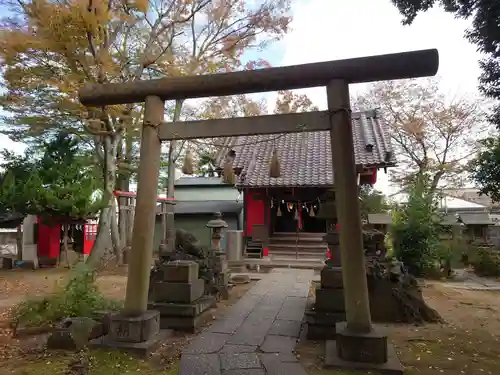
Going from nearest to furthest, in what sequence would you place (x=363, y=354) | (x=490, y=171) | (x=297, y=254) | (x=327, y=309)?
(x=363, y=354), (x=327, y=309), (x=490, y=171), (x=297, y=254)

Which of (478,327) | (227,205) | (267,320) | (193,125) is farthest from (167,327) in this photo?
(227,205)

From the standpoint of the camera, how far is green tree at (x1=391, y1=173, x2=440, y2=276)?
11.5 metres

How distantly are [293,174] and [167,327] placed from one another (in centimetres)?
987

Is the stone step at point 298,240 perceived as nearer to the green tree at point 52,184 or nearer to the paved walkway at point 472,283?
the paved walkway at point 472,283

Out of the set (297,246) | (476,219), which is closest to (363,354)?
(297,246)

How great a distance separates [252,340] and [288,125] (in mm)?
3127

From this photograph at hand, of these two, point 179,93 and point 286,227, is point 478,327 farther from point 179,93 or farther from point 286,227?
point 286,227

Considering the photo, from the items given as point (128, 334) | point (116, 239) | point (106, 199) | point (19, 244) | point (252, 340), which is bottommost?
point (252, 340)

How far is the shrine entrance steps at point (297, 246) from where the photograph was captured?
14.3 m

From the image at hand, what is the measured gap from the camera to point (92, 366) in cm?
413

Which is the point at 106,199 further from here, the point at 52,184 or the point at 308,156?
the point at 308,156

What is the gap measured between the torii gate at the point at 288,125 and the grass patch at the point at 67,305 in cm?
146

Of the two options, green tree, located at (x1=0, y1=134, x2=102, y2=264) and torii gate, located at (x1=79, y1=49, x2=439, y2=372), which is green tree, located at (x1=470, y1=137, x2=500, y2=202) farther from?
green tree, located at (x1=0, y1=134, x2=102, y2=264)

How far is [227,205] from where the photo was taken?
794 inches
